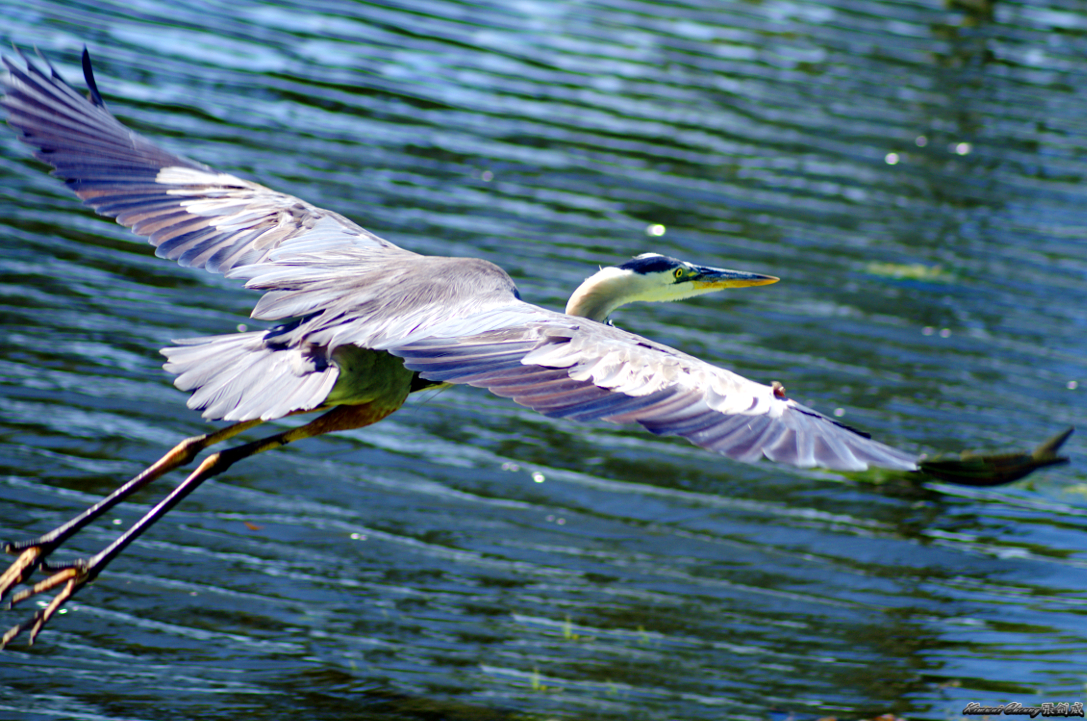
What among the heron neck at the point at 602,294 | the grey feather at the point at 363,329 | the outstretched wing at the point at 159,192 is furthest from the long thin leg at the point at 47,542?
the heron neck at the point at 602,294

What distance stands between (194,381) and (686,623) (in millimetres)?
2772

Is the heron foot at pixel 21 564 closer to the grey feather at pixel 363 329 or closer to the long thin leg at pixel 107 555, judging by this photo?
the long thin leg at pixel 107 555

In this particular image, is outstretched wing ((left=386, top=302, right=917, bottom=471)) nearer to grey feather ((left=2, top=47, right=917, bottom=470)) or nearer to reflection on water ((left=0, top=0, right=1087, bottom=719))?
grey feather ((left=2, top=47, right=917, bottom=470))

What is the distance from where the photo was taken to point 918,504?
724 cm

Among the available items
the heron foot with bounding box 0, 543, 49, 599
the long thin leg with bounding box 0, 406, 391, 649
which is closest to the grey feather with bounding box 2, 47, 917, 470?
the long thin leg with bounding box 0, 406, 391, 649

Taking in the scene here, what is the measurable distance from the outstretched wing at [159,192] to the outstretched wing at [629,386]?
1.28m

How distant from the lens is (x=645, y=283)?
18.8 feet

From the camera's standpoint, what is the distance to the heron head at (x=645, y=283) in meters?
5.65

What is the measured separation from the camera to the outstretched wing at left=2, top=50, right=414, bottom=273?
518cm

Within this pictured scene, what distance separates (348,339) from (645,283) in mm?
1844

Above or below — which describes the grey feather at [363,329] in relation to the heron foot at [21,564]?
above

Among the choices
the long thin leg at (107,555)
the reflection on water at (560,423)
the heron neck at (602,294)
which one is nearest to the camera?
the long thin leg at (107,555)

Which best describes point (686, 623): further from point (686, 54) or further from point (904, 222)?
point (686, 54)

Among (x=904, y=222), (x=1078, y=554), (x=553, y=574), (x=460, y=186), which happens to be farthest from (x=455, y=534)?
(x=904, y=222)
